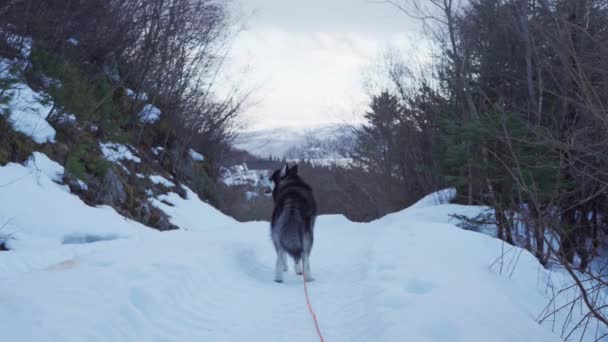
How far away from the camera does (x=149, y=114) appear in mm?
16516

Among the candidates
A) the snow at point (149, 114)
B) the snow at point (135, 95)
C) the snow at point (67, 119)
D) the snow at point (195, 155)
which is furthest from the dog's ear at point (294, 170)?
the snow at point (195, 155)

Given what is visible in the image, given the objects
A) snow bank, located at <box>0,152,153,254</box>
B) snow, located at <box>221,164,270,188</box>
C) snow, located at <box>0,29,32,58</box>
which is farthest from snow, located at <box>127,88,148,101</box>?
snow, located at <box>221,164,270,188</box>

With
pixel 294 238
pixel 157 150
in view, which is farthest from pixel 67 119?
pixel 157 150

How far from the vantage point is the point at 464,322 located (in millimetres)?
3881

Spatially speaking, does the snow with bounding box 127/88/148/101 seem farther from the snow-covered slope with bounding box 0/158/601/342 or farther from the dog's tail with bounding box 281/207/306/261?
the dog's tail with bounding box 281/207/306/261

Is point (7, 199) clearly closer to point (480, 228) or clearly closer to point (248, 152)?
point (480, 228)

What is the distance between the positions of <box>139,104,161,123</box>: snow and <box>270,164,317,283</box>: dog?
10.5m

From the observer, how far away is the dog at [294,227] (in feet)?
21.3

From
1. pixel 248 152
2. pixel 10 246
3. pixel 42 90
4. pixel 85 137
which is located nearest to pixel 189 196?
pixel 85 137

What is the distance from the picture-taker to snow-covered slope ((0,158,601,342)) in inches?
144

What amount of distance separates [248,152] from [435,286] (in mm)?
24271

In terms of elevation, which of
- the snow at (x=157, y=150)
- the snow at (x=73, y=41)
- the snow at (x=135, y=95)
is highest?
the snow at (x=73, y=41)

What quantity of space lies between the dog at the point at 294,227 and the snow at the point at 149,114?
34.5ft

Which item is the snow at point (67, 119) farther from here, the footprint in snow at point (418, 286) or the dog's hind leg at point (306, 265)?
the footprint in snow at point (418, 286)
